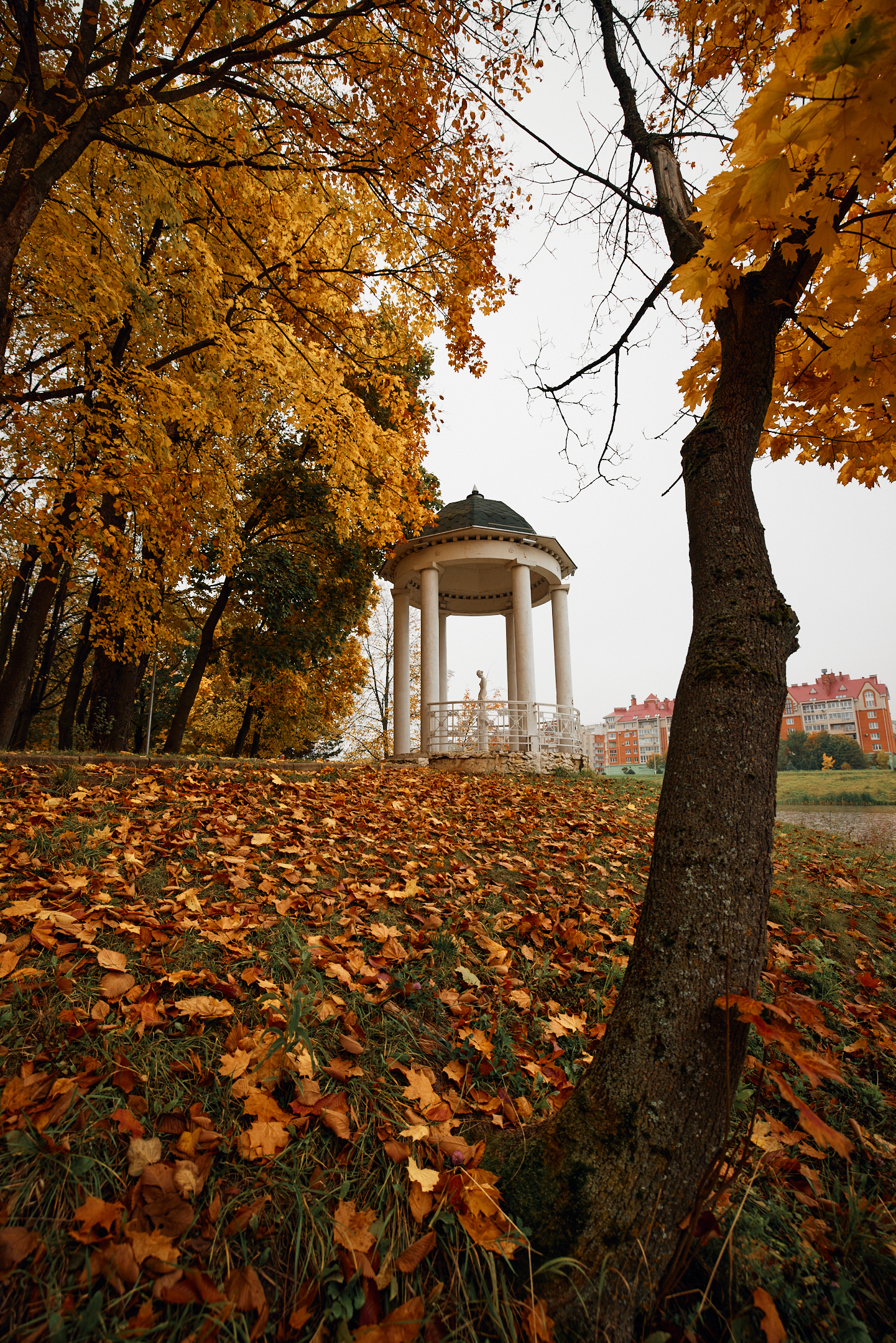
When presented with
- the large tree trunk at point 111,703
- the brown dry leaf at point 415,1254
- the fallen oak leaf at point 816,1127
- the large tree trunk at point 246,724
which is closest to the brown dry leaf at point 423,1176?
the brown dry leaf at point 415,1254

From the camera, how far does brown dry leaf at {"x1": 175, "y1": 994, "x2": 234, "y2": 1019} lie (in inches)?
84.4

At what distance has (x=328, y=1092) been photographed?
77.2 inches

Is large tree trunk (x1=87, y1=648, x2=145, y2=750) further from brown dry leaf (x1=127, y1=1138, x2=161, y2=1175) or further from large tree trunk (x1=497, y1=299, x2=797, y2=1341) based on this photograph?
large tree trunk (x1=497, y1=299, x2=797, y2=1341)

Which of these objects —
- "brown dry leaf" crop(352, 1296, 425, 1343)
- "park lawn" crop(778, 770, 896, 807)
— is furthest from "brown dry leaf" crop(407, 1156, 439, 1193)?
"park lawn" crop(778, 770, 896, 807)

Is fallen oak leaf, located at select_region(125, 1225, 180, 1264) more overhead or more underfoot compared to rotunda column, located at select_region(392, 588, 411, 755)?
more underfoot

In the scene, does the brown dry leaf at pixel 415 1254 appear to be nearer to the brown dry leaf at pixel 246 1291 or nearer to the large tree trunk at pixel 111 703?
the brown dry leaf at pixel 246 1291

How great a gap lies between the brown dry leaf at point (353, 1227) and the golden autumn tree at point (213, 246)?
6.30 m

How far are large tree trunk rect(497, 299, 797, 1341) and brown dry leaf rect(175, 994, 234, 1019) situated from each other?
1.04m

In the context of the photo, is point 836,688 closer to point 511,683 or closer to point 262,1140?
point 511,683

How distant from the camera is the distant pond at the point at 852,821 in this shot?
8.77 meters

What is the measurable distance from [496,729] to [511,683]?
2052mm

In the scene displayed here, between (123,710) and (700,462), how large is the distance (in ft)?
33.7

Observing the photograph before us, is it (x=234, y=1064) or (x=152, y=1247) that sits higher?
(x=234, y=1064)

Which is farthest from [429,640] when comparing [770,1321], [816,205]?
[770,1321]
